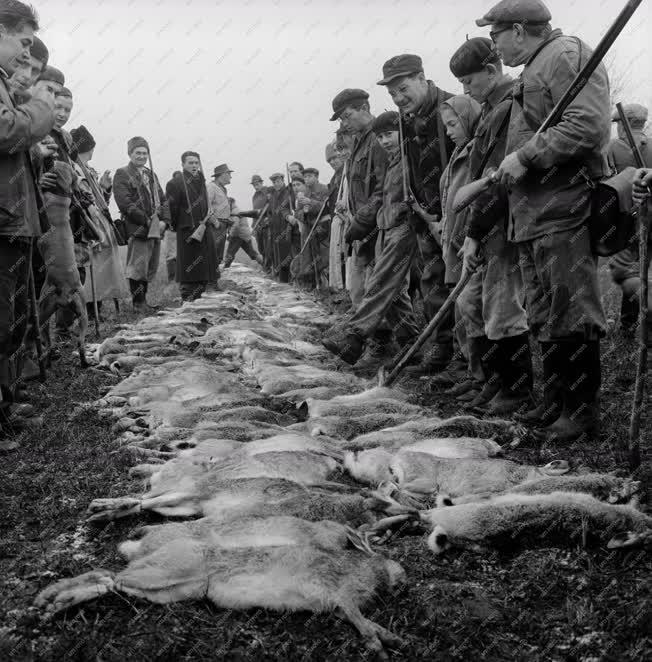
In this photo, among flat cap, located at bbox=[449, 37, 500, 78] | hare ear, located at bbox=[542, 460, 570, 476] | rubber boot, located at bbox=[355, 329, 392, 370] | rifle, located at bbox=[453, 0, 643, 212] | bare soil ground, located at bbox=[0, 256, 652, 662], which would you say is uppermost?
flat cap, located at bbox=[449, 37, 500, 78]

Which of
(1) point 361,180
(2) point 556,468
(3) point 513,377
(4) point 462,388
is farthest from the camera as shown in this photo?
(1) point 361,180

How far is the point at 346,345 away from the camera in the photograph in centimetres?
663

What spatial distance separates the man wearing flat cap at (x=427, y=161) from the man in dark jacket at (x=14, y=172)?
2.97m

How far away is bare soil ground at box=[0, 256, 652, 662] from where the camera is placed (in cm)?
223

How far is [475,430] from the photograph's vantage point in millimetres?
4258

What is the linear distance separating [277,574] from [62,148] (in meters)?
5.87

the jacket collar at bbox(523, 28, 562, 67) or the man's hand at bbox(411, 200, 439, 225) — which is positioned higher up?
the jacket collar at bbox(523, 28, 562, 67)

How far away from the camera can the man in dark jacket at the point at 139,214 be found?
39.0ft

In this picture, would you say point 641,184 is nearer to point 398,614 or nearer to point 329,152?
point 398,614

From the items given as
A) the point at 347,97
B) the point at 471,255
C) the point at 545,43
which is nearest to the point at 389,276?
the point at 471,255

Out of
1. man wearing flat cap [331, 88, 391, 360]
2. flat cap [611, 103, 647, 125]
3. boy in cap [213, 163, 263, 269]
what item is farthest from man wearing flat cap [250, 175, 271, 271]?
flat cap [611, 103, 647, 125]

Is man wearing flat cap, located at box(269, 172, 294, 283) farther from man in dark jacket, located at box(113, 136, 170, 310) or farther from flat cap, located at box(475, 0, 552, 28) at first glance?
flat cap, located at box(475, 0, 552, 28)

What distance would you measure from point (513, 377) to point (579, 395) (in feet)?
3.20

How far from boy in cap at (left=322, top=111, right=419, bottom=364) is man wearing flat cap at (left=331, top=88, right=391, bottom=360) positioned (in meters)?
0.34
